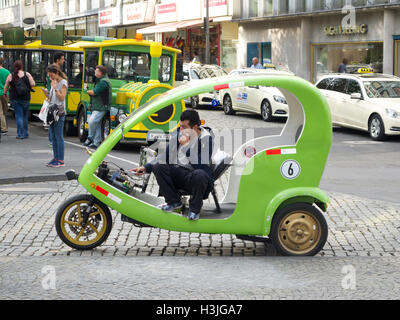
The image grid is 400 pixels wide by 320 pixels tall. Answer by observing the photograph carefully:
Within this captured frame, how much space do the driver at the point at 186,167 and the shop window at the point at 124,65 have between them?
10.5 m

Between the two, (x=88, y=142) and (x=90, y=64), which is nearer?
(x=88, y=142)

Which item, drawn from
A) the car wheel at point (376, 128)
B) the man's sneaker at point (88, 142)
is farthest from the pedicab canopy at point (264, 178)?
the car wheel at point (376, 128)

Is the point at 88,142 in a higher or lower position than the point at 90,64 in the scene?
lower

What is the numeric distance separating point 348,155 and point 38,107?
9751 millimetres

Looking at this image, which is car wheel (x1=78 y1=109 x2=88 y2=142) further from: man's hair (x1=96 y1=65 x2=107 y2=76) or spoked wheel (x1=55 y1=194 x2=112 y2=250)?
spoked wheel (x1=55 y1=194 x2=112 y2=250)

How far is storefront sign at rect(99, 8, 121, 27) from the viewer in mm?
56031

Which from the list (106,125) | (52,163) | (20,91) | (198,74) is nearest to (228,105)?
(198,74)

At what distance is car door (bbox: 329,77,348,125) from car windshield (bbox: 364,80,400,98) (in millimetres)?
730

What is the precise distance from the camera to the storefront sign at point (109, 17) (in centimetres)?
5603

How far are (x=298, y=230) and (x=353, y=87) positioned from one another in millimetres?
14029

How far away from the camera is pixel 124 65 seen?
18.4m

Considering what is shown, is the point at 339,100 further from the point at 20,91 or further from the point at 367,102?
the point at 20,91

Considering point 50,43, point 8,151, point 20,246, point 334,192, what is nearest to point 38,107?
point 50,43

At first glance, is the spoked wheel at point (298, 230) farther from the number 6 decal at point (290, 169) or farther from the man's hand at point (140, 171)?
the man's hand at point (140, 171)
